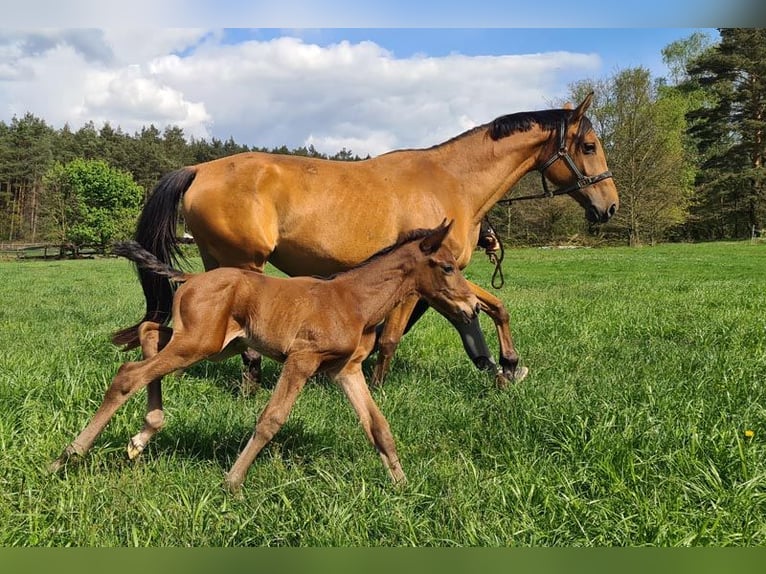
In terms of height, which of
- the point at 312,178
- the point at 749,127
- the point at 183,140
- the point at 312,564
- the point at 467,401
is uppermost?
the point at 183,140

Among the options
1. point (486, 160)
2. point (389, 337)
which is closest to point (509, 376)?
point (389, 337)

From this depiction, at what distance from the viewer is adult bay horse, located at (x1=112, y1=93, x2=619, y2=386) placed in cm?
473

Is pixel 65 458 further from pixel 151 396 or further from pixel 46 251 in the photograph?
pixel 46 251

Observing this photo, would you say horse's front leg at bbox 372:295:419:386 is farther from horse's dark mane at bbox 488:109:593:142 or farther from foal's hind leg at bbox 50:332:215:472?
foal's hind leg at bbox 50:332:215:472

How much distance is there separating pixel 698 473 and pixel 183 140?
6750 centimetres

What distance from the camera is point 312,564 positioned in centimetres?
129

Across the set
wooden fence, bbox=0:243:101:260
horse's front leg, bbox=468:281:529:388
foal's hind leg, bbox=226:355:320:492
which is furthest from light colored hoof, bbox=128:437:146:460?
wooden fence, bbox=0:243:101:260

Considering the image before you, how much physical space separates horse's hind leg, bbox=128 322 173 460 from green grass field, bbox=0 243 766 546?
5.3 inches

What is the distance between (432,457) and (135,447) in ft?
5.60

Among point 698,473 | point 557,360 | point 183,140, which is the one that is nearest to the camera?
point 698,473

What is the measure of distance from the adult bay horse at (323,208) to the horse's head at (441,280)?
29.4 inches

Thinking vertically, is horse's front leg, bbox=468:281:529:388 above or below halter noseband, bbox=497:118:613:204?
below

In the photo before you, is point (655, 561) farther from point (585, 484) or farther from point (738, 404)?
point (738, 404)

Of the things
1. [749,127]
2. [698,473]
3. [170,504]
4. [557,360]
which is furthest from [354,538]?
[749,127]
